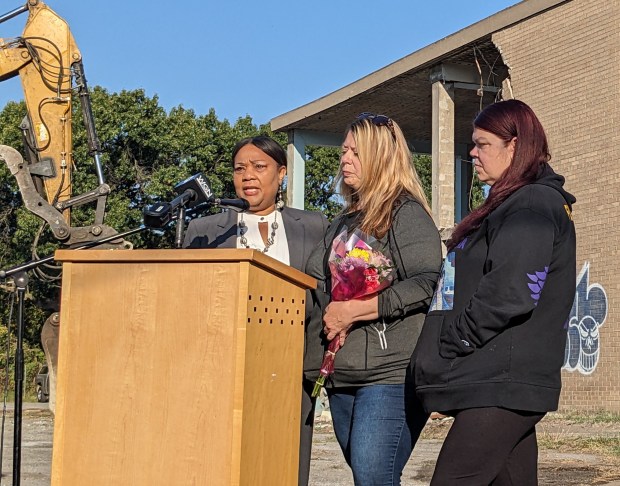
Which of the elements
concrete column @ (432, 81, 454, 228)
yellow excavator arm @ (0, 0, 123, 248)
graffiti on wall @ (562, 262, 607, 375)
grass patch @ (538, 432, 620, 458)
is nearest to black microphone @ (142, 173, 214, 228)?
yellow excavator arm @ (0, 0, 123, 248)

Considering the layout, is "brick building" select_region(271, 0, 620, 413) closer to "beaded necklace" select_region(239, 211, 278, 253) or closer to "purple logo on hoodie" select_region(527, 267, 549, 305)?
"beaded necklace" select_region(239, 211, 278, 253)

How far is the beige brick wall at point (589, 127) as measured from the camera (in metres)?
18.0

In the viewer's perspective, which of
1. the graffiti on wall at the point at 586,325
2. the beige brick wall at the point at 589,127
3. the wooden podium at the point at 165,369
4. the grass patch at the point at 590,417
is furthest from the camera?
the graffiti on wall at the point at 586,325

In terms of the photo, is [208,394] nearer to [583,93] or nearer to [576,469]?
[576,469]

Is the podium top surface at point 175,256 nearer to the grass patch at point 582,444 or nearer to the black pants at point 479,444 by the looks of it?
the black pants at point 479,444

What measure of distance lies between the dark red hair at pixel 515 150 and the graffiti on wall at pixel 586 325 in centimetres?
1468

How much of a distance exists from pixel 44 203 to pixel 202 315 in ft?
22.2

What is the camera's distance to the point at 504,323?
3670 mm

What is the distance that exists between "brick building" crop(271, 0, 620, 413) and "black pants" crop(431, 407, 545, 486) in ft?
48.1

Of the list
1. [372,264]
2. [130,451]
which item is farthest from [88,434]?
[372,264]

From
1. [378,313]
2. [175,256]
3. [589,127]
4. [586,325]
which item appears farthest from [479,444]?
[589,127]

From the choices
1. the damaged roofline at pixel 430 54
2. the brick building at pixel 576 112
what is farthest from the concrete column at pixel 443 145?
the damaged roofline at pixel 430 54

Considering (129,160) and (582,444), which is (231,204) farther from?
(129,160)

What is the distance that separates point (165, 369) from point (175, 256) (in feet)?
1.25
